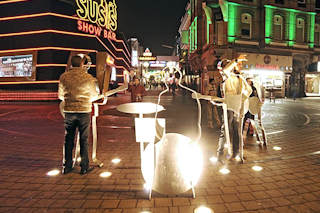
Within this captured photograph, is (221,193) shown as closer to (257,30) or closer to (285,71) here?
(257,30)

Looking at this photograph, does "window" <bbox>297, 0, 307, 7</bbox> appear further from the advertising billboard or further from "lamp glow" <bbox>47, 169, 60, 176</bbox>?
"lamp glow" <bbox>47, 169, 60, 176</bbox>

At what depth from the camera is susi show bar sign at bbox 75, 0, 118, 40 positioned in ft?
61.2

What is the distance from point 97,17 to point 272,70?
1876 cm

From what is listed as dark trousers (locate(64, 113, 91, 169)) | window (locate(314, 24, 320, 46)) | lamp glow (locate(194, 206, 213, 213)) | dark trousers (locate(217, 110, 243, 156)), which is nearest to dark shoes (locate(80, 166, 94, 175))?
dark trousers (locate(64, 113, 91, 169))

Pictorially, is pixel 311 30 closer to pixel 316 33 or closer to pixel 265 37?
pixel 316 33

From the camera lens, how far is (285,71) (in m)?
24.1

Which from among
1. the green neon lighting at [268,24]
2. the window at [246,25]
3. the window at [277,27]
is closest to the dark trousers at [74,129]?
the window at [246,25]

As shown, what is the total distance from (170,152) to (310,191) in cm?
216

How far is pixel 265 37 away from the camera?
885 inches

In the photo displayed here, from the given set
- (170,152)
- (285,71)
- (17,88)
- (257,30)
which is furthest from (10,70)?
(285,71)

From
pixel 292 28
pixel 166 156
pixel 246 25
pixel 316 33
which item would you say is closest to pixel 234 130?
pixel 166 156

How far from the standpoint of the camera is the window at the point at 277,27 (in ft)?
76.2

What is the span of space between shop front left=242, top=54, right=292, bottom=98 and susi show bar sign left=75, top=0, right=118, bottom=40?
1468 cm

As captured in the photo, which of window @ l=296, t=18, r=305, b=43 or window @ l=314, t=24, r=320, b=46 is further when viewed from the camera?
window @ l=314, t=24, r=320, b=46
